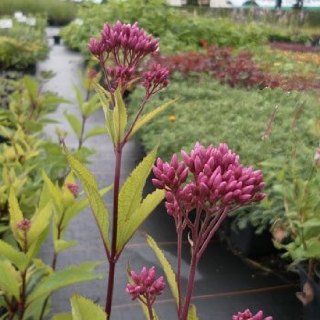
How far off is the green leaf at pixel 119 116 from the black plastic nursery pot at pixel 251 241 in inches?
83.1

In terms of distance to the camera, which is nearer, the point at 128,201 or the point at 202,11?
the point at 128,201

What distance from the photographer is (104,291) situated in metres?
2.85

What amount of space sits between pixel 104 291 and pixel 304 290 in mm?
947

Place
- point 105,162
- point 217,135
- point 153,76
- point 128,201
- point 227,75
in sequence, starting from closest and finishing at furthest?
point 128,201 < point 153,76 < point 217,135 < point 105,162 < point 227,75

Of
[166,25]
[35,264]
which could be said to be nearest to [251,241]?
[35,264]

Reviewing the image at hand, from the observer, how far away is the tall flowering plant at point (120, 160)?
1.17 metres

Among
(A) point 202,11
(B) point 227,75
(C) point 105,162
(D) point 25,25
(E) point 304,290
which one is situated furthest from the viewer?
(A) point 202,11

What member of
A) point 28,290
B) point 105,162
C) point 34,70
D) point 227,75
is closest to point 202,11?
point 34,70

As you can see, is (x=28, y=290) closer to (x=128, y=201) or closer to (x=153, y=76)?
(x=128, y=201)

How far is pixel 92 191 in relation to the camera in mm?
1141

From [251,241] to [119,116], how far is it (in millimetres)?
2192

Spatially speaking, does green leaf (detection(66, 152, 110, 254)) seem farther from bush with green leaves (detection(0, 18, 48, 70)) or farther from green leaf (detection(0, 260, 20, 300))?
bush with green leaves (detection(0, 18, 48, 70))

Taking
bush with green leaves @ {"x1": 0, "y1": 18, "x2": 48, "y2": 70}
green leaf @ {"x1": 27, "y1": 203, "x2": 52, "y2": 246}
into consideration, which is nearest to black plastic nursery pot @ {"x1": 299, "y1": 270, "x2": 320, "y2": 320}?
green leaf @ {"x1": 27, "y1": 203, "x2": 52, "y2": 246}

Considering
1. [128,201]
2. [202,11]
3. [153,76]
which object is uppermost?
[153,76]
